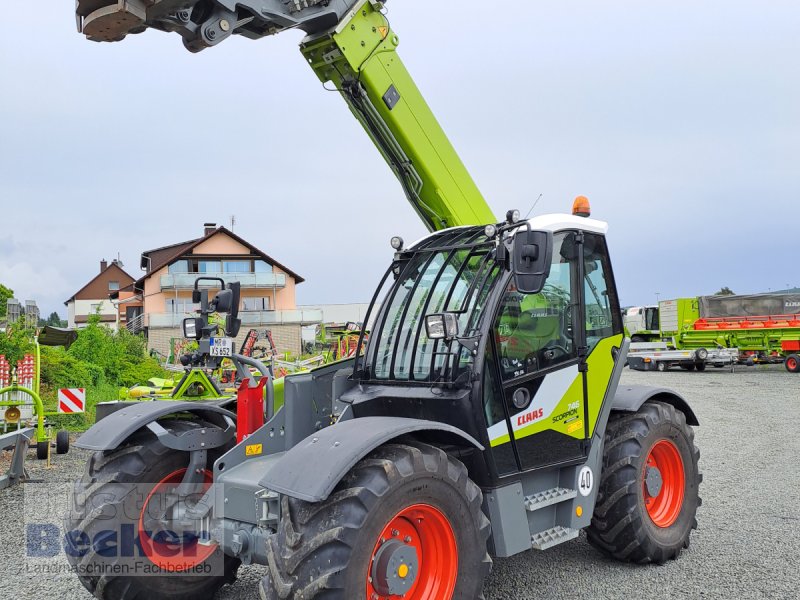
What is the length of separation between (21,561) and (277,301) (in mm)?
50795

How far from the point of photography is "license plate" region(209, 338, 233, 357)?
5.03 metres

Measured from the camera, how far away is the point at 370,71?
5.57 meters

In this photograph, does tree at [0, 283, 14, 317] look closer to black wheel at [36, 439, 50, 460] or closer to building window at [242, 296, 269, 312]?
black wheel at [36, 439, 50, 460]

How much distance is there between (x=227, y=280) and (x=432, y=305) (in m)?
48.4

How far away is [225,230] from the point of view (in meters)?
54.1

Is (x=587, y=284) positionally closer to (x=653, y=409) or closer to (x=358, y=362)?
(x=653, y=409)

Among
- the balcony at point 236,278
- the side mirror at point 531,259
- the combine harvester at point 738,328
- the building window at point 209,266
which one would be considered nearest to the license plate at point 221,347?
the side mirror at point 531,259

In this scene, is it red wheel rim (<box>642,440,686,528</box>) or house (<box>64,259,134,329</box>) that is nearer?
red wheel rim (<box>642,440,686,528</box>)

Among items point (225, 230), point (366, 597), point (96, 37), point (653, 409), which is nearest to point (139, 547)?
point (366, 597)

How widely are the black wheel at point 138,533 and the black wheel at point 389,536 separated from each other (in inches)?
57.4

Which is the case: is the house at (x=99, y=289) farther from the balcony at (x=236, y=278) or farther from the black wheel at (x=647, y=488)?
the black wheel at (x=647, y=488)

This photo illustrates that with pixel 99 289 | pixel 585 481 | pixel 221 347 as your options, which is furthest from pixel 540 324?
pixel 99 289

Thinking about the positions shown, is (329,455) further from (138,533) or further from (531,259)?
(138,533)

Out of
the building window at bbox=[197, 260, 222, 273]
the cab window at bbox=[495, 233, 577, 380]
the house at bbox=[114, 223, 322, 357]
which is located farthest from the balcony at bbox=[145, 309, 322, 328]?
the cab window at bbox=[495, 233, 577, 380]
